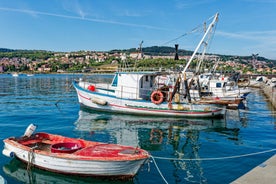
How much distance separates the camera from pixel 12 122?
18859mm

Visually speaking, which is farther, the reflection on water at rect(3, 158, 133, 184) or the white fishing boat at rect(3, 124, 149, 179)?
the reflection on water at rect(3, 158, 133, 184)

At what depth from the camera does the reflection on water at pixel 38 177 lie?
8758 mm

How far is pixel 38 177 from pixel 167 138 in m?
7.54

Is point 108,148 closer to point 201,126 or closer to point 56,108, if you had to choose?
point 201,126

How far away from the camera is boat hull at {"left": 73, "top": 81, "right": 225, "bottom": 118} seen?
20109 mm

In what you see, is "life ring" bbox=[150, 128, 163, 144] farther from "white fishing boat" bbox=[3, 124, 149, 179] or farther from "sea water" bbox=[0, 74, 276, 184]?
"white fishing boat" bbox=[3, 124, 149, 179]

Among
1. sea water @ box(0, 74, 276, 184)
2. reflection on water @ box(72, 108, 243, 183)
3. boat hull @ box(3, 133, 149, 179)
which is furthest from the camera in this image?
reflection on water @ box(72, 108, 243, 183)

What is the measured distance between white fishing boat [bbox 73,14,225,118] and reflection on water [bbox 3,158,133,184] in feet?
39.1

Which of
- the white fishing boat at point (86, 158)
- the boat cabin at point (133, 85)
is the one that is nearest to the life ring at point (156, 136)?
the white fishing boat at point (86, 158)

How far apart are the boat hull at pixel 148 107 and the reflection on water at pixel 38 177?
11.9 m

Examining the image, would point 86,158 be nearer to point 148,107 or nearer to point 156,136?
point 156,136

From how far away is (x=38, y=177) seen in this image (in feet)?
29.9

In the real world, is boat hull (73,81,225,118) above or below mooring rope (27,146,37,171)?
above

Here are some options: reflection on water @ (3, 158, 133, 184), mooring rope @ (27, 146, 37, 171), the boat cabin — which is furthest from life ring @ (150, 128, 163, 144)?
mooring rope @ (27, 146, 37, 171)
